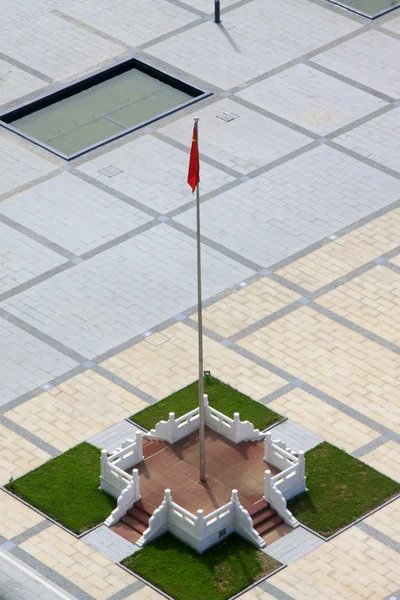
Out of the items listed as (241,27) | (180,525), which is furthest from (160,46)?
(180,525)

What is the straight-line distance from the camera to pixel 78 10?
7644cm

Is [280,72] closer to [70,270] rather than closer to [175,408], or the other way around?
[70,270]

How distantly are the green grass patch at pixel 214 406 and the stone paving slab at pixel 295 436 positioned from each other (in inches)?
14.3

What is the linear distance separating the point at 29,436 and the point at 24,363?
3.80m

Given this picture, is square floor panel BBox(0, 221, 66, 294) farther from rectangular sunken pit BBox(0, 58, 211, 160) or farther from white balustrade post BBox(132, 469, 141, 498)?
white balustrade post BBox(132, 469, 141, 498)

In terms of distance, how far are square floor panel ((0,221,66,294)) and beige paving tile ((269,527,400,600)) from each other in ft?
55.6

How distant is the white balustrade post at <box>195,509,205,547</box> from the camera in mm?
46906

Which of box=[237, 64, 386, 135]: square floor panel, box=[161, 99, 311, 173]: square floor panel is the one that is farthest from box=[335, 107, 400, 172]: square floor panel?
box=[161, 99, 311, 173]: square floor panel

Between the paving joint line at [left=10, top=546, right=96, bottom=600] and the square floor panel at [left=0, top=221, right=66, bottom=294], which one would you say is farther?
the square floor panel at [left=0, top=221, right=66, bottom=294]

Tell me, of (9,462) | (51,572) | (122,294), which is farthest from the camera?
(122,294)

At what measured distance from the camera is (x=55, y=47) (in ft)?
242

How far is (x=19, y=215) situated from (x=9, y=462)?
14.4 m

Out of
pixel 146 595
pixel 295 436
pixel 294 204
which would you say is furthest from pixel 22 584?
pixel 294 204

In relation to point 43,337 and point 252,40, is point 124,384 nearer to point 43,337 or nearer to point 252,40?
point 43,337
